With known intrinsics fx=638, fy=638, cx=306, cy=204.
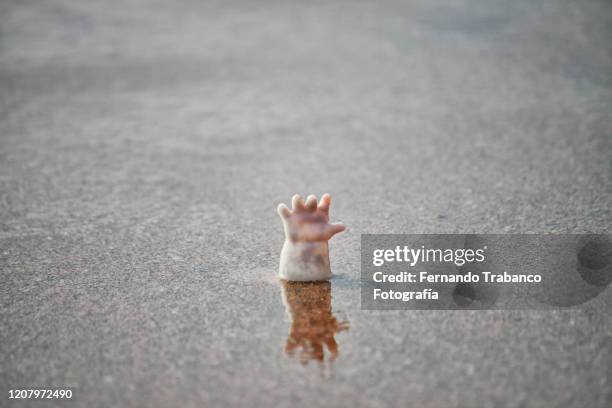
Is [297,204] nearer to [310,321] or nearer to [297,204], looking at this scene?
[297,204]

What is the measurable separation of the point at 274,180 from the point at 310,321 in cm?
186

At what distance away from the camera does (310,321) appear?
2604 millimetres

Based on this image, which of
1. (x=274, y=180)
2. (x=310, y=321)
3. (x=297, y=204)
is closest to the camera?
(x=310, y=321)

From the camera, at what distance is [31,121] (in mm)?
5516

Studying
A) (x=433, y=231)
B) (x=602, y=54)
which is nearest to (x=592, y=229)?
(x=433, y=231)

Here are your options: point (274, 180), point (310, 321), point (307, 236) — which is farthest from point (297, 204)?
point (274, 180)

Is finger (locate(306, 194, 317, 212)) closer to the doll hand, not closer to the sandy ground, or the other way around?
the doll hand

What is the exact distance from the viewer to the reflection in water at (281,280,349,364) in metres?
2.42

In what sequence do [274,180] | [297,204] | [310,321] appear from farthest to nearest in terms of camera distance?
[274,180] → [297,204] → [310,321]

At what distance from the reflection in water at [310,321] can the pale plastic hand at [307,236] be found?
68 millimetres

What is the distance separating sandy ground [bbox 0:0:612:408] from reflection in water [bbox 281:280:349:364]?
0.05m

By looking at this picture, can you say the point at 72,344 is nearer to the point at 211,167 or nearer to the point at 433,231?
the point at 433,231

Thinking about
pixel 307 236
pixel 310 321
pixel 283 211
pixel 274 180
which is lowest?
pixel 310 321

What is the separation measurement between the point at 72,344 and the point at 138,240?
99 cm
